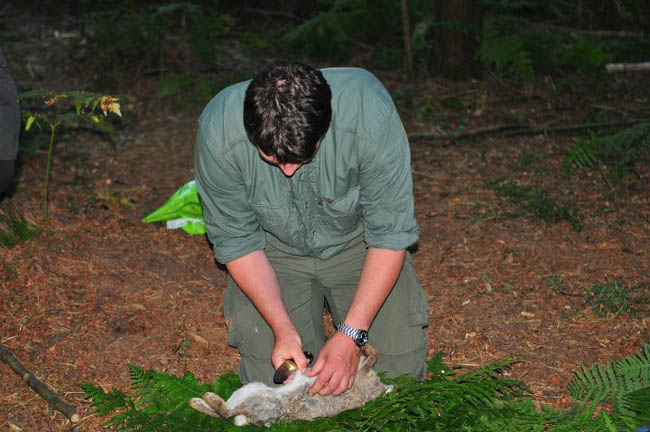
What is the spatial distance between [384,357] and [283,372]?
0.77 m

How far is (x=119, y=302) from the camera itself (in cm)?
412

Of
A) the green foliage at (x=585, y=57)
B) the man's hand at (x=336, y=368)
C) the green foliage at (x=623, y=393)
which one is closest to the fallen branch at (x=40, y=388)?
the man's hand at (x=336, y=368)

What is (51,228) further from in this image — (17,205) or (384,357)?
(384,357)

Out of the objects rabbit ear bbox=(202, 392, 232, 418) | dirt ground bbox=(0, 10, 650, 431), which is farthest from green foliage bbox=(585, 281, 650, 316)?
rabbit ear bbox=(202, 392, 232, 418)

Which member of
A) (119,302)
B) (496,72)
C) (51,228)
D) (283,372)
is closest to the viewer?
(283,372)

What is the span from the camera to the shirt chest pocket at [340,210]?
3281mm

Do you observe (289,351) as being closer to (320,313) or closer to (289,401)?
(289,401)

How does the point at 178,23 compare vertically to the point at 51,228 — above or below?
above

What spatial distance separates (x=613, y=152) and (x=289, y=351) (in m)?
3.97

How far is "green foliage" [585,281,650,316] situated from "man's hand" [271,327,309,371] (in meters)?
1.97

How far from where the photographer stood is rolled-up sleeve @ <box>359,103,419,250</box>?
308 cm

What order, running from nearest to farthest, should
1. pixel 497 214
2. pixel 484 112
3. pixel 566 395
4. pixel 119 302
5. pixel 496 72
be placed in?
1. pixel 566 395
2. pixel 119 302
3. pixel 497 214
4. pixel 484 112
5. pixel 496 72

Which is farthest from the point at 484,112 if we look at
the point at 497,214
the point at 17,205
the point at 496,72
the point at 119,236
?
the point at 17,205

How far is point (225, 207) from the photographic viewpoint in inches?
130
